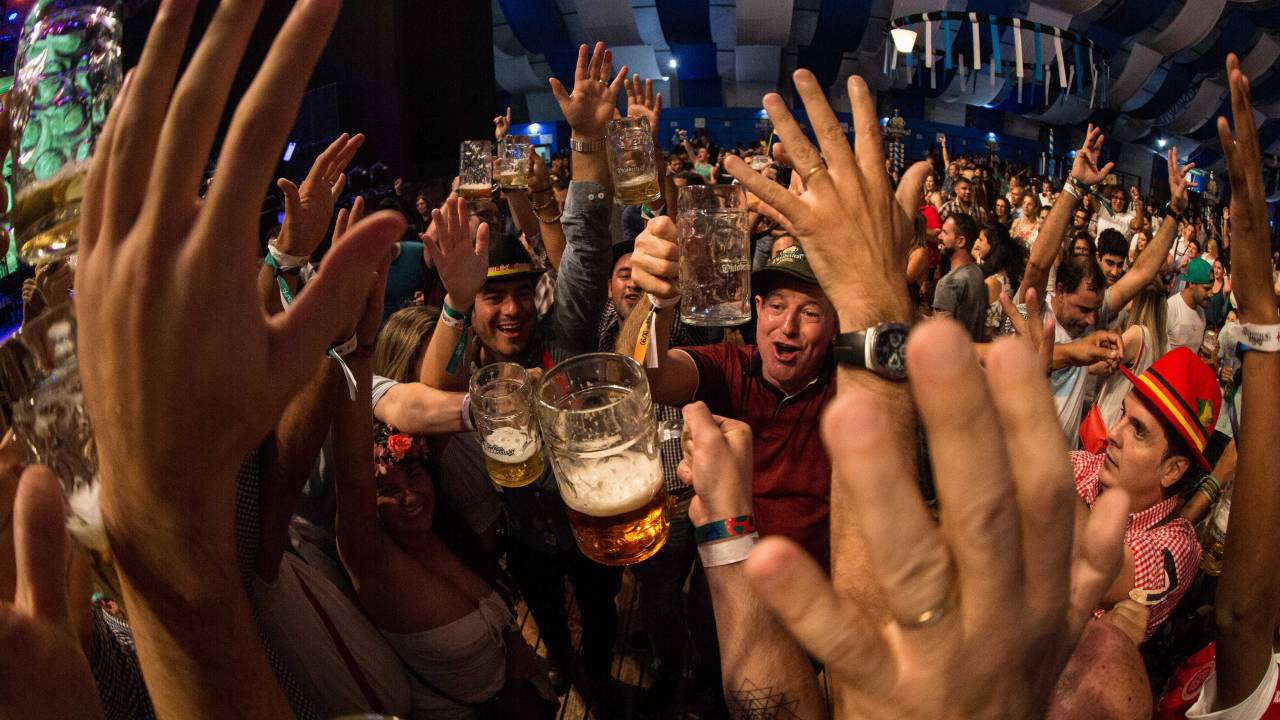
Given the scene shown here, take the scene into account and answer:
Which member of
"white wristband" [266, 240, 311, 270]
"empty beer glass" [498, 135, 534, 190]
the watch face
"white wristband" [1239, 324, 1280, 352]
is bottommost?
"white wristband" [1239, 324, 1280, 352]

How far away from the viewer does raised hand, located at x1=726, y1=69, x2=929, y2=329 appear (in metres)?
1.03

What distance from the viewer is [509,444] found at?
1525 millimetres

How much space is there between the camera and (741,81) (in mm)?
20469

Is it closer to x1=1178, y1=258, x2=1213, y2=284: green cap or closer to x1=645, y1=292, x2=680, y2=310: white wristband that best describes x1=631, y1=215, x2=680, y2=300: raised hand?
x1=645, y1=292, x2=680, y2=310: white wristband

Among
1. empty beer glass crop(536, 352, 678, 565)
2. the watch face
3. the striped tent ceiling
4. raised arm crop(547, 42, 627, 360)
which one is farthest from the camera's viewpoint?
the striped tent ceiling

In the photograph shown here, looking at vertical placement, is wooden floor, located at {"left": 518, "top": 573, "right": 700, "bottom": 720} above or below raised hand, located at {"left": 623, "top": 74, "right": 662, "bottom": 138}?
below

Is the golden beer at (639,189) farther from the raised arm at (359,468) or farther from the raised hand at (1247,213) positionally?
the raised hand at (1247,213)

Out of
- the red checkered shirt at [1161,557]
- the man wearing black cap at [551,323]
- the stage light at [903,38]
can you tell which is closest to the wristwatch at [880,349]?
the red checkered shirt at [1161,557]

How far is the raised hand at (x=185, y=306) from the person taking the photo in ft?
1.84

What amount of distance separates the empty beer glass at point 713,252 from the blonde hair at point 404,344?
115cm

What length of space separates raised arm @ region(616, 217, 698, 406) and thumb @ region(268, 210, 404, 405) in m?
0.85

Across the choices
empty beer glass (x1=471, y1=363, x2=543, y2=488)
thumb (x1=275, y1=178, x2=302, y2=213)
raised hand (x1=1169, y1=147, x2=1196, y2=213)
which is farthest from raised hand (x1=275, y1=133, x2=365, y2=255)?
raised hand (x1=1169, y1=147, x2=1196, y2=213)

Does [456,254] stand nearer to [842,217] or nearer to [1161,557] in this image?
[842,217]

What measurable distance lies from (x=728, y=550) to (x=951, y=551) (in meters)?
0.55
